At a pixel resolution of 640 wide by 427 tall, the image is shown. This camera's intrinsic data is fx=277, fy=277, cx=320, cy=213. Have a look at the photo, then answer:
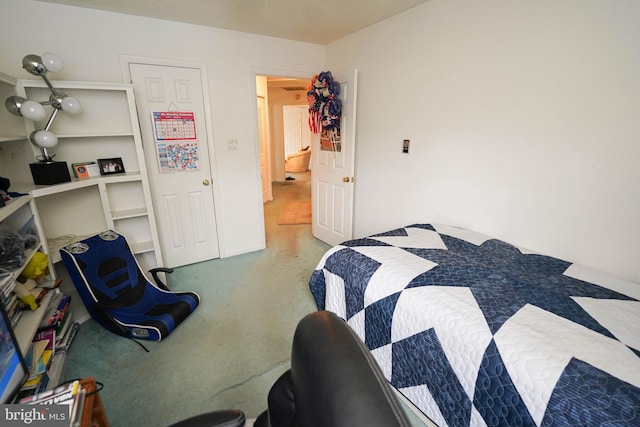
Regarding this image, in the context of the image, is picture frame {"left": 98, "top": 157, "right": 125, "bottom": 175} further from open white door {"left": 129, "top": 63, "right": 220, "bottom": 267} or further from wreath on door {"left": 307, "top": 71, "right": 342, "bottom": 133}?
wreath on door {"left": 307, "top": 71, "right": 342, "bottom": 133}

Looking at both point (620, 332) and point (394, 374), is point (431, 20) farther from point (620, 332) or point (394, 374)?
point (394, 374)

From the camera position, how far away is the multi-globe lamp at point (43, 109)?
1.76 metres

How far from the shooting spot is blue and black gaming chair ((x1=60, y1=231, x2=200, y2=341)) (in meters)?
1.84

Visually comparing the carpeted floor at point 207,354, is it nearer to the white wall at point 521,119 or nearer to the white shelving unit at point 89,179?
the white shelving unit at point 89,179

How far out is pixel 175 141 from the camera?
8.95ft

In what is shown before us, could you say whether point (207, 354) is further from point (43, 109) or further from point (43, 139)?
point (43, 109)

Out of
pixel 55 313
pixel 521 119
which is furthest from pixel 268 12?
pixel 55 313

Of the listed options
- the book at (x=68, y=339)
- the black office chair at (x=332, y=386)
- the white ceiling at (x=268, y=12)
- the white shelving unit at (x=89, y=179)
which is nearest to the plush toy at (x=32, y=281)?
the white shelving unit at (x=89, y=179)

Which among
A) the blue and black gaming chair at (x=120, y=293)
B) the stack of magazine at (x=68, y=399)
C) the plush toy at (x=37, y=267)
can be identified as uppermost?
A: the plush toy at (x=37, y=267)

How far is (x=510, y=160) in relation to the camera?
6.01 ft

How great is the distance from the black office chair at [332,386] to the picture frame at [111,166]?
247 centimetres

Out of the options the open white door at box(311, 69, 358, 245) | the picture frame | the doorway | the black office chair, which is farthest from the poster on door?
the black office chair

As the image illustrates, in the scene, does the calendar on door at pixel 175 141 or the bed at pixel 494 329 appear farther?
Answer: the calendar on door at pixel 175 141

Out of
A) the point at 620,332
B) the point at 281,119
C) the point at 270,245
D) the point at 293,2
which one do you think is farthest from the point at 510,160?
the point at 281,119
